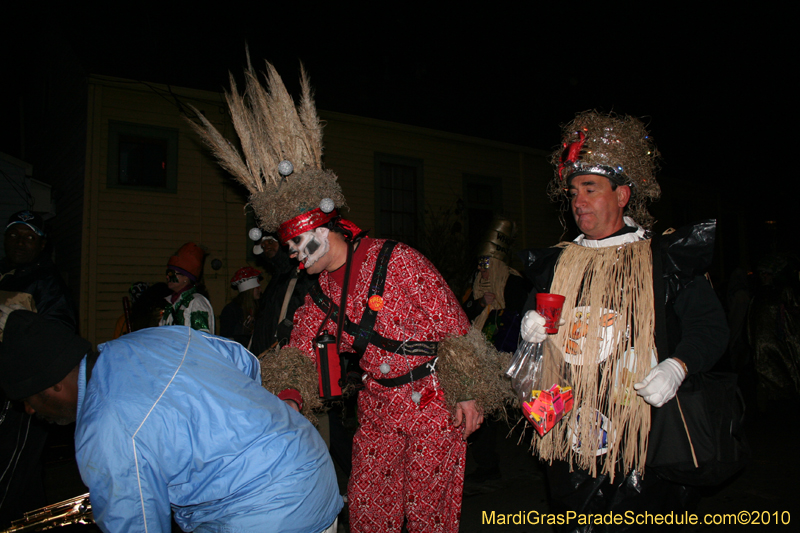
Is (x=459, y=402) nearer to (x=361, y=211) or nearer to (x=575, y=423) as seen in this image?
(x=575, y=423)

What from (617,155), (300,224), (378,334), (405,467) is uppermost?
(617,155)

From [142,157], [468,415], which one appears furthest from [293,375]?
[142,157]

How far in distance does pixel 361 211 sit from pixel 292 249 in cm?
777

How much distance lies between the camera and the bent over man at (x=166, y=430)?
1265mm

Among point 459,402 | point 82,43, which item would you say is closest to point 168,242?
point 82,43

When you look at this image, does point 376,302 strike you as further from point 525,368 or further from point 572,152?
point 572,152

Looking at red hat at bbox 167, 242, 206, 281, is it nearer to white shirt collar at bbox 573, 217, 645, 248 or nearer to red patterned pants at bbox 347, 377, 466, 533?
red patterned pants at bbox 347, 377, 466, 533

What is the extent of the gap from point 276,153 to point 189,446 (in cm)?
156

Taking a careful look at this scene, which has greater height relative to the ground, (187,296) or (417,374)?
(187,296)

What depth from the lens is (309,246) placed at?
2.34 metres

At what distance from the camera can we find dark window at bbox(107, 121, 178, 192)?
8.09 metres

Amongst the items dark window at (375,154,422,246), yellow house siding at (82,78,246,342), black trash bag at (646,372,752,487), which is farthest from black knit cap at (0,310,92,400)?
dark window at (375,154,422,246)

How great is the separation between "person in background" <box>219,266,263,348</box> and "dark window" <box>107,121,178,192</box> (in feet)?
12.2

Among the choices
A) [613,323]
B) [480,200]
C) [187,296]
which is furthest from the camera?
[480,200]
